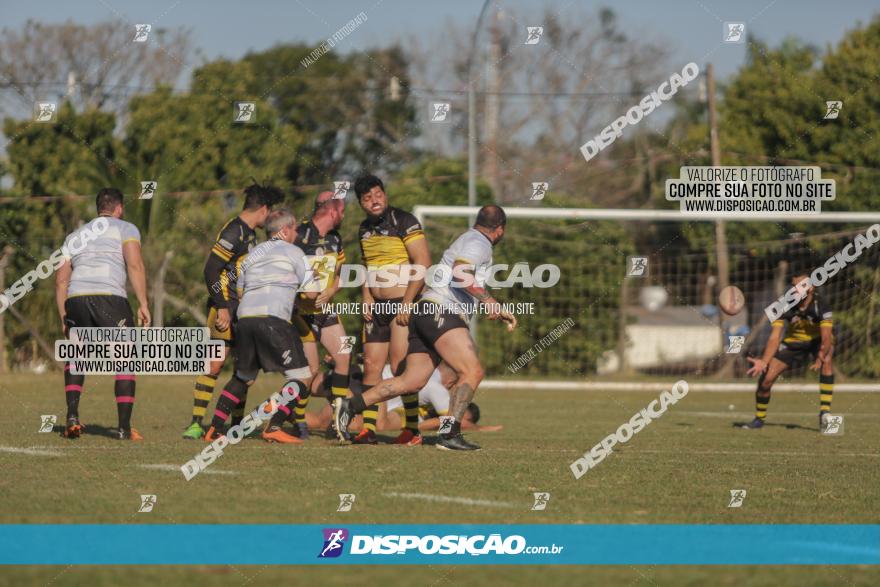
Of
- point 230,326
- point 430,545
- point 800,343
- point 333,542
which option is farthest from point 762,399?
point 333,542

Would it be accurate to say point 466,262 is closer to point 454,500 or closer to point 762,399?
point 454,500

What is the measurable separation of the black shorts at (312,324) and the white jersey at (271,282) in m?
1.44

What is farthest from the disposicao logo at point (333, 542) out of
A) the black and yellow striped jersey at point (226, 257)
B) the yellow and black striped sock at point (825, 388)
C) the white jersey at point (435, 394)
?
the yellow and black striped sock at point (825, 388)

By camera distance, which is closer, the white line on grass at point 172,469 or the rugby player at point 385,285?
the white line on grass at point 172,469

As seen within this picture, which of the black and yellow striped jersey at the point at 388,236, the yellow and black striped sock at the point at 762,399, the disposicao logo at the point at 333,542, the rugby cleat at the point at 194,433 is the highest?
the black and yellow striped jersey at the point at 388,236

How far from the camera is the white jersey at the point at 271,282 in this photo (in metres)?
11.2

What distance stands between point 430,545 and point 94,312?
6.23m

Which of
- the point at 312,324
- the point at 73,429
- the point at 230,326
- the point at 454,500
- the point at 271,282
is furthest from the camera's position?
the point at 312,324

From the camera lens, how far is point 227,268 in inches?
471

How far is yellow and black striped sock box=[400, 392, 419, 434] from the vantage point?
39.4ft

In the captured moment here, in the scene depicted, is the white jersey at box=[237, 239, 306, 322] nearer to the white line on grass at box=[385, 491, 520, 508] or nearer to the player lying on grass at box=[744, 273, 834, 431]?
the white line on grass at box=[385, 491, 520, 508]

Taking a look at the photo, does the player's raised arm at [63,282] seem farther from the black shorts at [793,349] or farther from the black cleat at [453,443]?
the black shorts at [793,349]

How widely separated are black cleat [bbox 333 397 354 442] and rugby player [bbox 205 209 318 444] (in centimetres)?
37

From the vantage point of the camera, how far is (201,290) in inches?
1046
